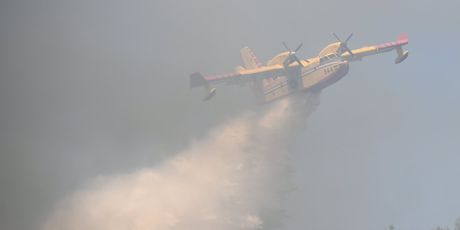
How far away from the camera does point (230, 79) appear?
220ft

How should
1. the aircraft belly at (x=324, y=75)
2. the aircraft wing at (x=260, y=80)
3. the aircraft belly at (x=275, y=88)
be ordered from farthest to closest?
the aircraft belly at (x=275, y=88) < the aircraft belly at (x=324, y=75) < the aircraft wing at (x=260, y=80)

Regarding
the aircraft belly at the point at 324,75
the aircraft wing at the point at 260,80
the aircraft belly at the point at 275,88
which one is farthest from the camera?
the aircraft belly at the point at 275,88

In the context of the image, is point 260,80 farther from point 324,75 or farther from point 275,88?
point 324,75

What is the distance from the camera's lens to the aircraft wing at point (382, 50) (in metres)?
67.3

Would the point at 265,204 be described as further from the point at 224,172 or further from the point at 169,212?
the point at 169,212

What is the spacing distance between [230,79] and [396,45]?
774 inches

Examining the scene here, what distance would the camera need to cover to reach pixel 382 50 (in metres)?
69.4

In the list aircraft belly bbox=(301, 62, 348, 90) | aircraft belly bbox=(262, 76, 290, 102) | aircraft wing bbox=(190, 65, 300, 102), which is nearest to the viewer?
aircraft wing bbox=(190, 65, 300, 102)

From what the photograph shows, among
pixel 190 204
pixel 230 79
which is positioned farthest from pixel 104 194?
pixel 230 79

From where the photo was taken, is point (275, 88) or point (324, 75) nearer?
point (324, 75)

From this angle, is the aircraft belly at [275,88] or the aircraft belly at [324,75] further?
the aircraft belly at [275,88]

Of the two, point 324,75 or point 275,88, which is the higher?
point 275,88

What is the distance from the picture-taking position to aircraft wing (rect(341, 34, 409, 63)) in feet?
221

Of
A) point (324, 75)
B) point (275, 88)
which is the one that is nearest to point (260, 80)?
point (275, 88)
